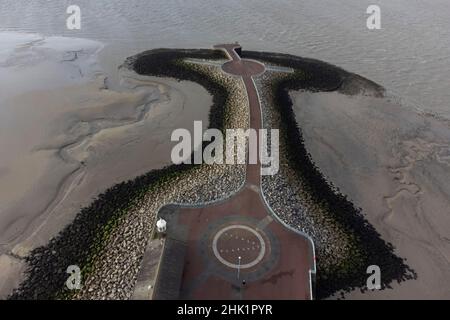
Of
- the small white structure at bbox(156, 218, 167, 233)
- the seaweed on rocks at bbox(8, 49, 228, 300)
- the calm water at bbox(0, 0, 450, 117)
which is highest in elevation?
the calm water at bbox(0, 0, 450, 117)

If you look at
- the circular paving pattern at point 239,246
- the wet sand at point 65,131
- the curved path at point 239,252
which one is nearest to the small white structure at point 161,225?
the curved path at point 239,252

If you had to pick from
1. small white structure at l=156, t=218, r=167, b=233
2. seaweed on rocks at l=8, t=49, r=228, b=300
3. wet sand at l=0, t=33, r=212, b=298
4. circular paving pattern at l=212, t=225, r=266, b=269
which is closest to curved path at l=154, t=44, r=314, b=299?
circular paving pattern at l=212, t=225, r=266, b=269

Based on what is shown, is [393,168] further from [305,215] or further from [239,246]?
[239,246]

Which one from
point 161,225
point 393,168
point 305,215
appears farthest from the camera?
point 393,168

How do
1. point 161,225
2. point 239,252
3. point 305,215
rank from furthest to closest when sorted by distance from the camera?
point 305,215 < point 239,252 < point 161,225

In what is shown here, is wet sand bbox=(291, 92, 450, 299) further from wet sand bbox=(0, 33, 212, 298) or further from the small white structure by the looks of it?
wet sand bbox=(0, 33, 212, 298)

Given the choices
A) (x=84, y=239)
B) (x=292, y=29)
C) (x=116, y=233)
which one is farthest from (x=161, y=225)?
(x=292, y=29)
